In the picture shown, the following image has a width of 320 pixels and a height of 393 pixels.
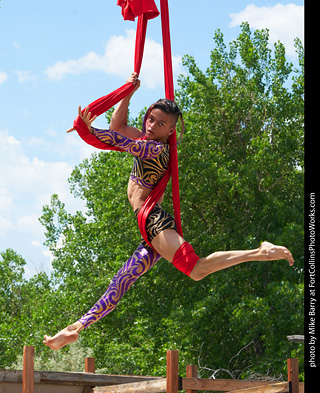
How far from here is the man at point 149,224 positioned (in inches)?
153

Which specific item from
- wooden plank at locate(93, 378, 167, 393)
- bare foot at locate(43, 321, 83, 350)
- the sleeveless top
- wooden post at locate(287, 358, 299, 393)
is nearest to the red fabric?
the sleeveless top

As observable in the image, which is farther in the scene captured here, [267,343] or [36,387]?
[267,343]

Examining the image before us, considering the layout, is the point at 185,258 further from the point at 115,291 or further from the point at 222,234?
the point at 222,234

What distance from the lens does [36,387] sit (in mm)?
6035

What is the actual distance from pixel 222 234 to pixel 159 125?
35.9ft

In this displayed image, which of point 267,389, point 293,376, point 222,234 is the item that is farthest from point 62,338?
point 222,234

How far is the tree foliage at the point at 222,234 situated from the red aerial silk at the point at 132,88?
30.3ft

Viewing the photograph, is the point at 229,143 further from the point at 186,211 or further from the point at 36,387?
the point at 36,387

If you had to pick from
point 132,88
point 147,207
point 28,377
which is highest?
point 132,88

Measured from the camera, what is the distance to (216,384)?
6.64m

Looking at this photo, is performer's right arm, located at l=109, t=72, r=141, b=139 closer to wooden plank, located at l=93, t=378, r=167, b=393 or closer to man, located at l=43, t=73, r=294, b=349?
man, located at l=43, t=73, r=294, b=349

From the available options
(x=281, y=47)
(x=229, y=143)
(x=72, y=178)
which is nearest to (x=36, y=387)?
(x=229, y=143)
